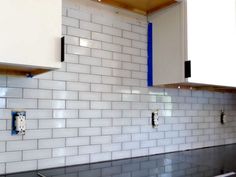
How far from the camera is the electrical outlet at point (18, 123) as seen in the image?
1.44 m

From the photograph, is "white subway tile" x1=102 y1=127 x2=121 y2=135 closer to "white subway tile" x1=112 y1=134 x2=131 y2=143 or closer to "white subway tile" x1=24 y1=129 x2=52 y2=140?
"white subway tile" x1=112 y1=134 x2=131 y2=143

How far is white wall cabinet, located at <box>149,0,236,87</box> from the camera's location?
1.80 metres

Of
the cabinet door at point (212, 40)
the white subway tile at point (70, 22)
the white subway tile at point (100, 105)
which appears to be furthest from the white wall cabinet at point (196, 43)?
the white subway tile at point (70, 22)

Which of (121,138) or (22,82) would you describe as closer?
(22,82)

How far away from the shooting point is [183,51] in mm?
1810

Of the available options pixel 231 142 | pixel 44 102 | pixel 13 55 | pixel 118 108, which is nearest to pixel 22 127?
pixel 44 102

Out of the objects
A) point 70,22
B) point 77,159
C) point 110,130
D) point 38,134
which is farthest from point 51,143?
point 70,22

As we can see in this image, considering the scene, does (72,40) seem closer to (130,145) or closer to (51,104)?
(51,104)

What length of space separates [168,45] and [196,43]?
0.19 m

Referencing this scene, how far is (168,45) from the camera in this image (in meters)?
1.92

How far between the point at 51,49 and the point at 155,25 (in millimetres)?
1000

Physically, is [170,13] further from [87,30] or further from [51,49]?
[51,49]

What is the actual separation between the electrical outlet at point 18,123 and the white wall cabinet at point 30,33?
0.32 m

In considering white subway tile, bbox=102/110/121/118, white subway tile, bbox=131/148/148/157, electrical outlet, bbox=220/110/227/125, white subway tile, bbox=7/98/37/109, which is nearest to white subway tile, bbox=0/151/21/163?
white subway tile, bbox=7/98/37/109
